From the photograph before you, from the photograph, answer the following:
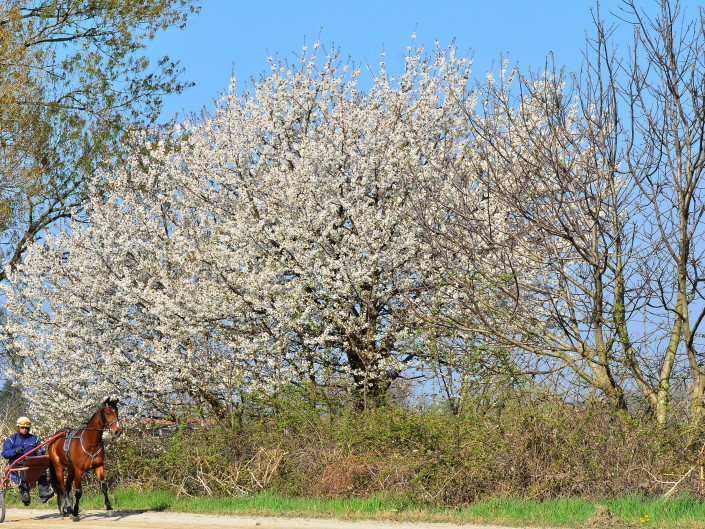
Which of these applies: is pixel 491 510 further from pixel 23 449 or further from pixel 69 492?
pixel 23 449

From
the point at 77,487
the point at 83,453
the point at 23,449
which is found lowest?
the point at 77,487

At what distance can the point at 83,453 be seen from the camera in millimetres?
12766

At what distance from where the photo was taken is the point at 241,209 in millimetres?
17844

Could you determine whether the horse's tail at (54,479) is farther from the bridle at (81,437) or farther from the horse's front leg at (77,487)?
the horse's front leg at (77,487)

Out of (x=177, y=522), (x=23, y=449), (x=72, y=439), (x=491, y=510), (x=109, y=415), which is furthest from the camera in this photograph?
(x=23, y=449)

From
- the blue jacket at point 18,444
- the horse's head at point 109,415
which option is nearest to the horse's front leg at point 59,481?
the blue jacket at point 18,444

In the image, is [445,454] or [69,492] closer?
[445,454]

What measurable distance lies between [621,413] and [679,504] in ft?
6.27

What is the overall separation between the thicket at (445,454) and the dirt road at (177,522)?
52.2 inches

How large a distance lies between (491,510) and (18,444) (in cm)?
900

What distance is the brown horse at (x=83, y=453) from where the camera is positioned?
12.7m

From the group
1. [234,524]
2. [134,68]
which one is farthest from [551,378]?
[134,68]

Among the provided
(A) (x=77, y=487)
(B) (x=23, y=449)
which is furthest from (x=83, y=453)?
(B) (x=23, y=449)

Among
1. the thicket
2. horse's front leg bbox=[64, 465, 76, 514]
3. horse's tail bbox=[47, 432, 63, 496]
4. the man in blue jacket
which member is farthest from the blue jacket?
the thicket
